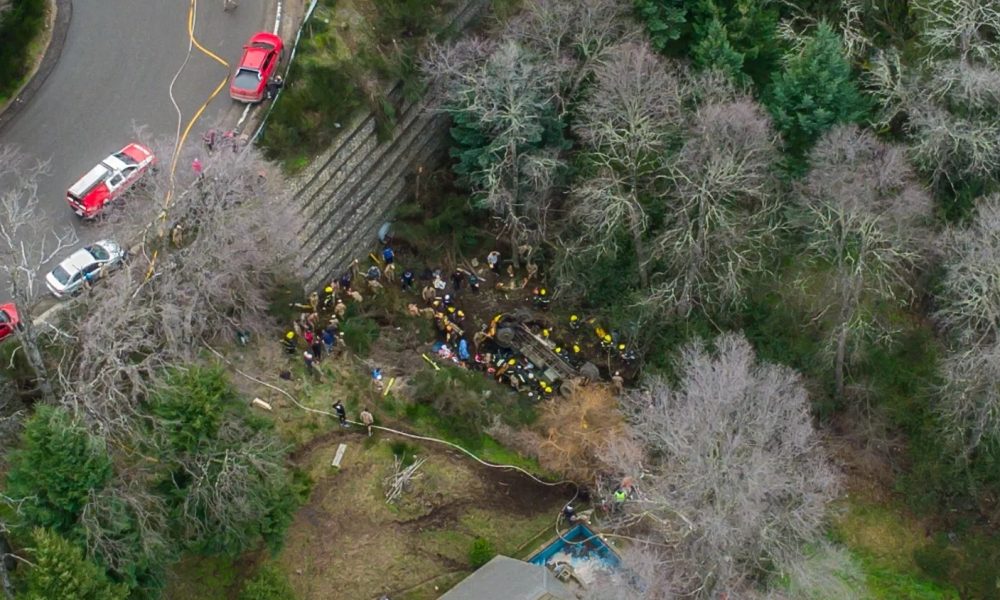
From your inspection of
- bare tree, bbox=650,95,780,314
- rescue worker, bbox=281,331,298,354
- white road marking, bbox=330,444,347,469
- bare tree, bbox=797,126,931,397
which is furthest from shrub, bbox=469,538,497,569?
bare tree, bbox=797,126,931,397

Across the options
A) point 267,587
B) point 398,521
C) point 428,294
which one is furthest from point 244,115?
point 267,587

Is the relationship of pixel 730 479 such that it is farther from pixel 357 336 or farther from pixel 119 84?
pixel 119 84

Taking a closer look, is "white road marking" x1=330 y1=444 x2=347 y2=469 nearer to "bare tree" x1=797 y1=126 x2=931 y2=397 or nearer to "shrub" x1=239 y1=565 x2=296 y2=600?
"shrub" x1=239 y1=565 x2=296 y2=600

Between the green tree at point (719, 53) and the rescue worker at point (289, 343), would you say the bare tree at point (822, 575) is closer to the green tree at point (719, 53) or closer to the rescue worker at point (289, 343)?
the green tree at point (719, 53)

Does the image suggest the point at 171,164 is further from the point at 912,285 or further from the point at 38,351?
the point at 912,285

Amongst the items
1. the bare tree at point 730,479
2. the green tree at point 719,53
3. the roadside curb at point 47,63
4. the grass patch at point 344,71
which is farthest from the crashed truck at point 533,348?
the roadside curb at point 47,63
